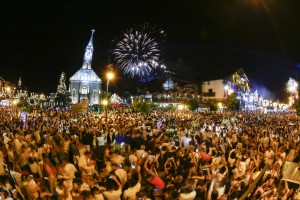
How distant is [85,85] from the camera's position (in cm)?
8662

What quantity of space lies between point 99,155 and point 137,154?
4.76ft

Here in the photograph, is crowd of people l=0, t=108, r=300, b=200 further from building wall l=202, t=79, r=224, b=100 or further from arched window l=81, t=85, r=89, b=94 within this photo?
arched window l=81, t=85, r=89, b=94

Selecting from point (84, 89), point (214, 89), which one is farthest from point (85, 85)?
point (214, 89)

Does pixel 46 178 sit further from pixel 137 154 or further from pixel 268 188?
pixel 268 188

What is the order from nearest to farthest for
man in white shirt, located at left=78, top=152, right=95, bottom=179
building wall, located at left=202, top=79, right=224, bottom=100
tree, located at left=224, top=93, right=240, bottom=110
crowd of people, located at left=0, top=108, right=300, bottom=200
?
crowd of people, located at left=0, top=108, right=300, bottom=200 < man in white shirt, located at left=78, top=152, right=95, bottom=179 < tree, located at left=224, top=93, right=240, bottom=110 < building wall, located at left=202, top=79, right=224, bottom=100

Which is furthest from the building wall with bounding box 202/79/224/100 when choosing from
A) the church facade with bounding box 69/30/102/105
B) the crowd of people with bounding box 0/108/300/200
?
the crowd of people with bounding box 0/108/300/200

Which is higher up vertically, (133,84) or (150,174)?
(133,84)

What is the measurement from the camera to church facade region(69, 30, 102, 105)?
85562 mm

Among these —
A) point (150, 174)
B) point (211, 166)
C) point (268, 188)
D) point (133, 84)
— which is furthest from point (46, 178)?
point (133, 84)

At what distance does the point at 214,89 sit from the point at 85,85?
1619 inches

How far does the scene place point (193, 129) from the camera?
58.2 feet

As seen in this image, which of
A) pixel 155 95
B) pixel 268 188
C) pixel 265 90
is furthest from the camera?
pixel 265 90

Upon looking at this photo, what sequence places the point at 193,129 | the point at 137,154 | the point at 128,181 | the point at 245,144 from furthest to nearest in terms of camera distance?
the point at 193,129 → the point at 245,144 → the point at 137,154 → the point at 128,181

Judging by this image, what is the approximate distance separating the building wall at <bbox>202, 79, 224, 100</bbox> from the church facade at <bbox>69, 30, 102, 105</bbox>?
37.1 meters
